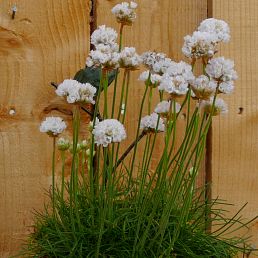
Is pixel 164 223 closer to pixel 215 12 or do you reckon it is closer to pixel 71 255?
pixel 71 255

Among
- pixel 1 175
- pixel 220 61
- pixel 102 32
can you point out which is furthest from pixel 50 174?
pixel 220 61

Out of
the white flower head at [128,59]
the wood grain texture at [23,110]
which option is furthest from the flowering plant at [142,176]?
the wood grain texture at [23,110]

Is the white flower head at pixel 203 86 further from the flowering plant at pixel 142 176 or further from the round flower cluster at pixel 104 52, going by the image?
the round flower cluster at pixel 104 52

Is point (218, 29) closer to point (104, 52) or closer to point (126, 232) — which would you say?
point (104, 52)

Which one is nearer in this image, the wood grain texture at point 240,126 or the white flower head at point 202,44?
the white flower head at point 202,44

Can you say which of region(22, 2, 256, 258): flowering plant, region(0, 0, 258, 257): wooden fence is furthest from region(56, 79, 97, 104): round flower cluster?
region(0, 0, 258, 257): wooden fence

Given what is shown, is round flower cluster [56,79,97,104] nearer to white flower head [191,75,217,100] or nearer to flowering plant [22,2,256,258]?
flowering plant [22,2,256,258]

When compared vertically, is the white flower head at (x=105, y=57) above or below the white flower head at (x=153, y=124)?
above
